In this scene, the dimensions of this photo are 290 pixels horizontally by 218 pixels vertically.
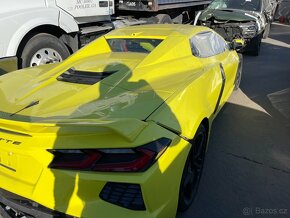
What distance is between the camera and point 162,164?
2.01 metres

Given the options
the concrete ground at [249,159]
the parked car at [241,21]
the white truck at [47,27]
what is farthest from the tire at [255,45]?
the white truck at [47,27]

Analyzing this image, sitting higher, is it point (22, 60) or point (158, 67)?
point (158, 67)

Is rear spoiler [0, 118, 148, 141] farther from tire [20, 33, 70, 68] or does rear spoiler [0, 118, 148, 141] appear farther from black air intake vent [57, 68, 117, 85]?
tire [20, 33, 70, 68]

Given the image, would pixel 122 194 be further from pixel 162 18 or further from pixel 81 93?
pixel 162 18

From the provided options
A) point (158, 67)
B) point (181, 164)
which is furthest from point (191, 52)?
point (181, 164)

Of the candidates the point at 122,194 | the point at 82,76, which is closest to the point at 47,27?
the point at 82,76

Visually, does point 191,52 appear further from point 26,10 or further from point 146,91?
point 26,10

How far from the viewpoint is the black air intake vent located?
2892 mm

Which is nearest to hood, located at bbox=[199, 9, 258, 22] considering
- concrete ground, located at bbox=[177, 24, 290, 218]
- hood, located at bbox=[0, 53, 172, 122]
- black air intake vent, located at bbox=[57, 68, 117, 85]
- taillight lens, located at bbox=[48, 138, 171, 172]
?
concrete ground, located at bbox=[177, 24, 290, 218]

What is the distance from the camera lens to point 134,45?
385 cm

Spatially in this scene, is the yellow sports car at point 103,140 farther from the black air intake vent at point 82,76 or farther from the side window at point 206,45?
the side window at point 206,45

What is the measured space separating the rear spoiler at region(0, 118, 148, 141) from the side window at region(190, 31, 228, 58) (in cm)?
190

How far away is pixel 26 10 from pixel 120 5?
3.97m

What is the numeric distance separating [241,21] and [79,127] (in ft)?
28.8
